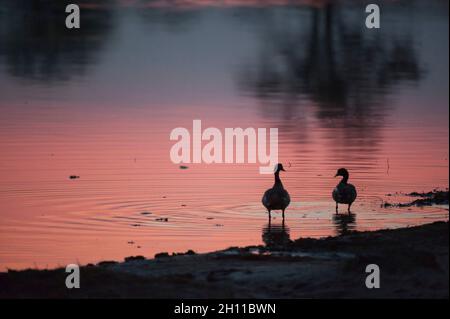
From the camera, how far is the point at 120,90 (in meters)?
38.2

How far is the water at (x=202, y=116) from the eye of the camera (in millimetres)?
20094

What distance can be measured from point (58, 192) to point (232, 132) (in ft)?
25.5

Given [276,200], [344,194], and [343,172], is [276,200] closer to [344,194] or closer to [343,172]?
[344,194]

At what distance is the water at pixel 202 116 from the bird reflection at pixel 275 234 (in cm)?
8

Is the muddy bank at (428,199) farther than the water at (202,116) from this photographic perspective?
Yes

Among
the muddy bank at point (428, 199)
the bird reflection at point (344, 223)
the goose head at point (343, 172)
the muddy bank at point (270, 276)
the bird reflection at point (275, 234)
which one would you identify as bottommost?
the muddy bank at point (270, 276)

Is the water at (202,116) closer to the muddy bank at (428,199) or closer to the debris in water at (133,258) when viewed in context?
the muddy bank at (428,199)

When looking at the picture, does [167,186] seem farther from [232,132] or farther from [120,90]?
[120,90]

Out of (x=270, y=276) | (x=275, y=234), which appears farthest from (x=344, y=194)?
(x=270, y=276)

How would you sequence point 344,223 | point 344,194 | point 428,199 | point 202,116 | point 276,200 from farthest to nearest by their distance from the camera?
point 202,116
point 428,199
point 344,194
point 276,200
point 344,223

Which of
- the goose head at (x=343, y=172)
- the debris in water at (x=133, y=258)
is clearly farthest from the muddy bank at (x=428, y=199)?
the debris in water at (x=133, y=258)

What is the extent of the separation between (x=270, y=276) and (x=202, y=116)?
18.7 metres

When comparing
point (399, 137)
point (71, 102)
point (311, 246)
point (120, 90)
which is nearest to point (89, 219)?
point (311, 246)

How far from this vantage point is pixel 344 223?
20.2 meters
